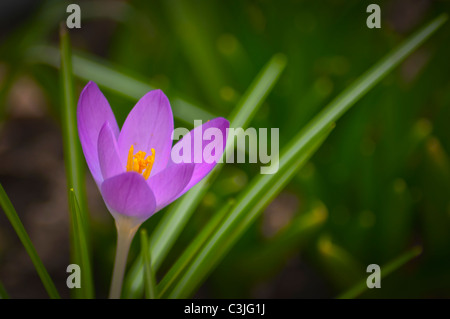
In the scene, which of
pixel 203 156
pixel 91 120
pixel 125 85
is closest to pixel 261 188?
pixel 203 156

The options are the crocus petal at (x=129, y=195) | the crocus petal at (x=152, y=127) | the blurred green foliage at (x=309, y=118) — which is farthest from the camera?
the blurred green foliage at (x=309, y=118)

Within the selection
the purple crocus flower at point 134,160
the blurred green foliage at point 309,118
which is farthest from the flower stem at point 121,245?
the blurred green foliage at point 309,118

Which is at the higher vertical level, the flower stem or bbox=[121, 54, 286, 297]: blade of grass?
bbox=[121, 54, 286, 297]: blade of grass

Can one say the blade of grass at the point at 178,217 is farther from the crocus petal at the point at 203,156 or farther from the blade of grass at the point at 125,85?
the blade of grass at the point at 125,85

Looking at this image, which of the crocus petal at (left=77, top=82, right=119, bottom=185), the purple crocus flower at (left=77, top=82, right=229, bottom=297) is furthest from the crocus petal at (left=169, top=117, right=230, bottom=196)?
the crocus petal at (left=77, top=82, right=119, bottom=185)

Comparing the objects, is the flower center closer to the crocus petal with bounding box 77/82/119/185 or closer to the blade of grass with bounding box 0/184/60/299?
the crocus petal with bounding box 77/82/119/185

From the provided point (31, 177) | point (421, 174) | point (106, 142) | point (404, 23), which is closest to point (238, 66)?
point (421, 174)
